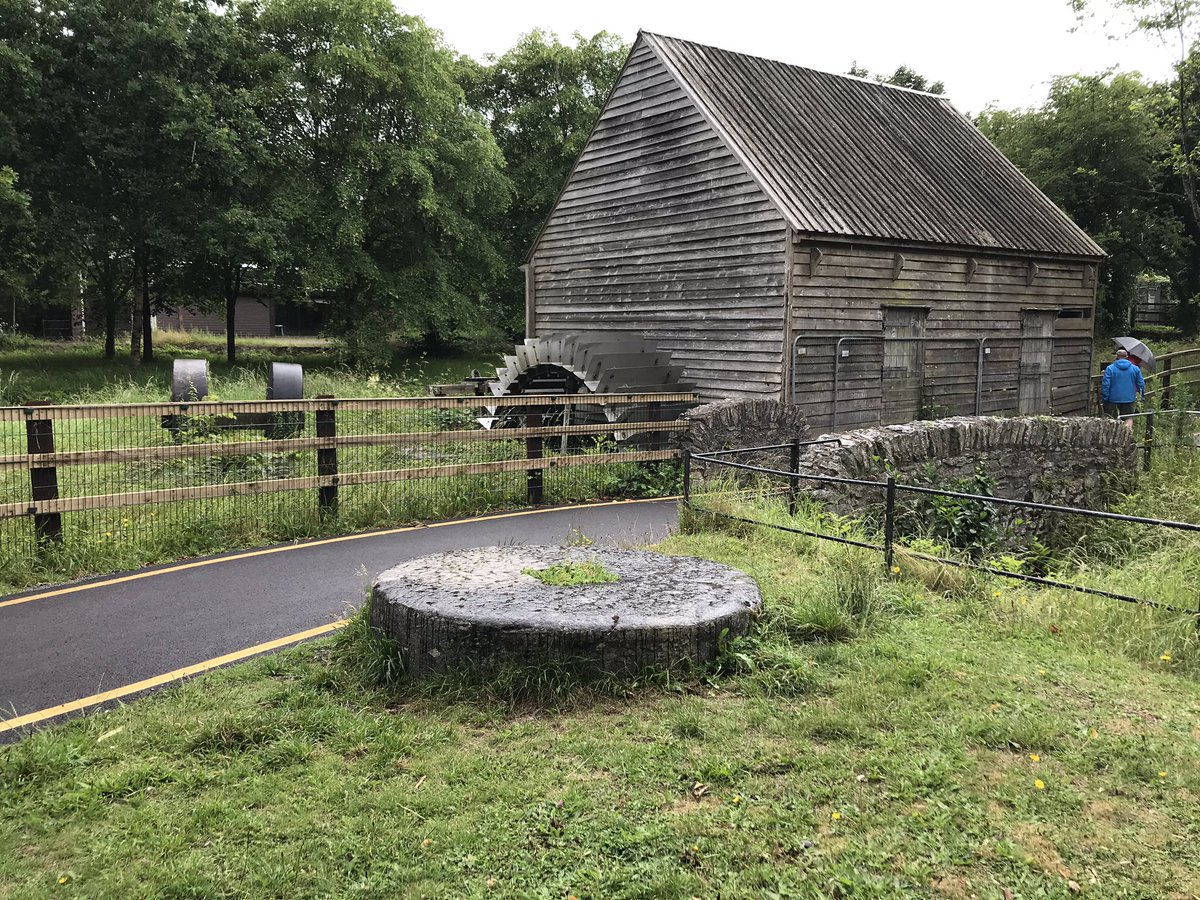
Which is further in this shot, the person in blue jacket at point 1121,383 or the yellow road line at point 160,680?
the person in blue jacket at point 1121,383

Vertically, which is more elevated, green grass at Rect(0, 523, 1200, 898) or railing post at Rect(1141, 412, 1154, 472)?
railing post at Rect(1141, 412, 1154, 472)

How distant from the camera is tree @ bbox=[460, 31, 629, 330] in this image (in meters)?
38.8

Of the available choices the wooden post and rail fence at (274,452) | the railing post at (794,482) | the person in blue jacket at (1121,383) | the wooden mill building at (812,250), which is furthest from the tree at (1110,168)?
the railing post at (794,482)

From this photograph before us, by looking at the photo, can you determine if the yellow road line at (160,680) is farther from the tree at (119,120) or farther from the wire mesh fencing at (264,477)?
the tree at (119,120)

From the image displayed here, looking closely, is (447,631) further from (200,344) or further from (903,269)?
(200,344)

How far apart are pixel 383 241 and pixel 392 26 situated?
26.2ft

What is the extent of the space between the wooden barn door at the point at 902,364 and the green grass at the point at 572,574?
43.8 ft

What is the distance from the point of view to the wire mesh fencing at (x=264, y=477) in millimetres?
7586

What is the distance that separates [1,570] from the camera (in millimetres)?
7086

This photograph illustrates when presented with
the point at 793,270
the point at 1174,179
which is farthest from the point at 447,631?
the point at 1174,179

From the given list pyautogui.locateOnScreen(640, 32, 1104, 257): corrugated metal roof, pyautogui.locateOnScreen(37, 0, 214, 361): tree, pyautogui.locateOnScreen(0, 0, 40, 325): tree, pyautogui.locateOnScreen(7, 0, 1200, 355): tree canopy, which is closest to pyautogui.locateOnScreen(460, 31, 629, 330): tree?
pyautogui.locateOnScreen(7, 0, 1200, 355): tree canopy

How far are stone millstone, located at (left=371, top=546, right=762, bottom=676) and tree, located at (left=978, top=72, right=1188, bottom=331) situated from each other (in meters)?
32.1

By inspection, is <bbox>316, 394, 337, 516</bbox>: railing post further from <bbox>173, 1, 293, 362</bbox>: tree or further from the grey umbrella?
the grey umbrella

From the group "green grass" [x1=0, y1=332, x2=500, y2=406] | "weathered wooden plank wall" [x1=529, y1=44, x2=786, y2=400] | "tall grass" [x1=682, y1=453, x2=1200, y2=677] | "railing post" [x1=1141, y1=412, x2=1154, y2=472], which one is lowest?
"tall grass" [x1=682, y1=453, x2=1200, y2=677]
